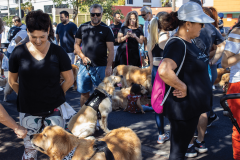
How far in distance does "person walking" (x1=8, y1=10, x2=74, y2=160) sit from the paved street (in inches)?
52.8

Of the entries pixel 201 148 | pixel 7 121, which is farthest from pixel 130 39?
pixel 7 121

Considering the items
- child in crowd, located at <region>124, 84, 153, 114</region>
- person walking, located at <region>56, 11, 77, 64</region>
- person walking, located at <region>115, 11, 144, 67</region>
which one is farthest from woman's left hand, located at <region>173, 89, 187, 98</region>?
person walking, located at <region>56, 11, 77, 64</region>

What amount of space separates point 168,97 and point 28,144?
1620mm

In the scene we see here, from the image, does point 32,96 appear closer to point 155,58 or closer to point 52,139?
point 52,139

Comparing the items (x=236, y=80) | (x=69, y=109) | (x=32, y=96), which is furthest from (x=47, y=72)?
(x=236, y=80)

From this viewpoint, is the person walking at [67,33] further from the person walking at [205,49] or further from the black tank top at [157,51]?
the person walking at [205,49]

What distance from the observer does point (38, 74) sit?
2.64 m

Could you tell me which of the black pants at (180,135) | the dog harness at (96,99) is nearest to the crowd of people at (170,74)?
the black pants at (180,135)

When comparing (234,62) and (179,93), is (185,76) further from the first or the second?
(234,62)

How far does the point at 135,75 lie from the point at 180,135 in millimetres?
4770

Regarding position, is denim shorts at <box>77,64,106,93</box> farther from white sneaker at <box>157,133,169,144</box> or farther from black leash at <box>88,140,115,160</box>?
black leash at <box>88,140,115,160</box>

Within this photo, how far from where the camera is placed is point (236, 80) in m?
3.13

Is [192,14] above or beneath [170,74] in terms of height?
above

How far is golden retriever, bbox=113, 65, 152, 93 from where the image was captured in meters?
7.12
